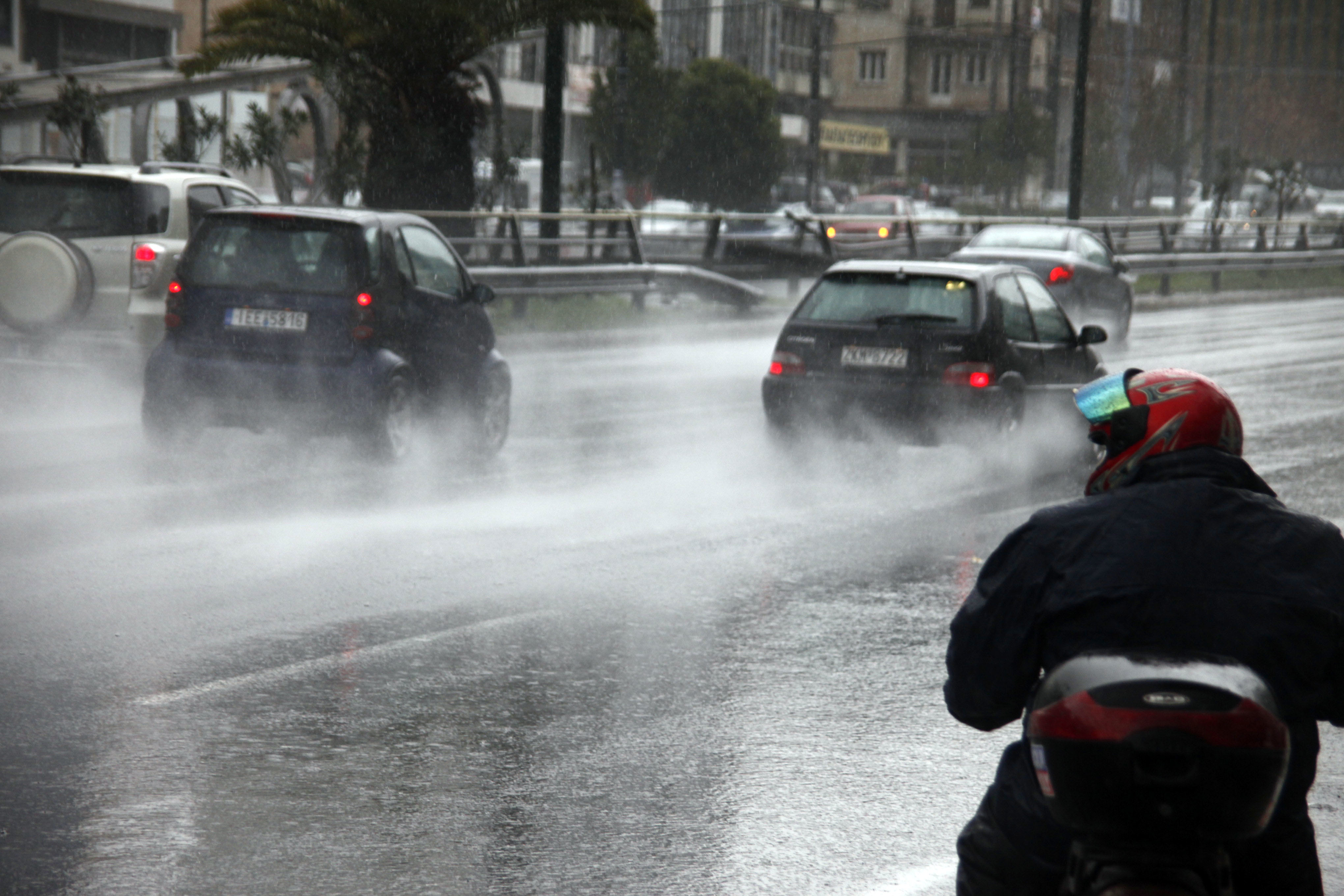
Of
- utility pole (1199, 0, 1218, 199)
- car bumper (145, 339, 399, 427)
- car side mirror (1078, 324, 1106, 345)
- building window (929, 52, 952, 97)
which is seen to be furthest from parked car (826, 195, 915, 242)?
building window (929, 52, 952, 97)

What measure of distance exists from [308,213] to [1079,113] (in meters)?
28.3

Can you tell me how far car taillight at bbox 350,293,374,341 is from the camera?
10586 millimetres

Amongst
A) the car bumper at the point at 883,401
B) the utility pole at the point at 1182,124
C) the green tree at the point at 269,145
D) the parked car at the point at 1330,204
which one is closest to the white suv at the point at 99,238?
the car bumper at the point at 883,401

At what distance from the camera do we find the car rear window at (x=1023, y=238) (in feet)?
79.9

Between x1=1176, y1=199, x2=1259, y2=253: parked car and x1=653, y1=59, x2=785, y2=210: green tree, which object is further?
x1=653, y1=59, x2=785, y2=210: green tree

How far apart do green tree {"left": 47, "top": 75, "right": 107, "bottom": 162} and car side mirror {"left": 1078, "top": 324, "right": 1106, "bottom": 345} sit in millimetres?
16238

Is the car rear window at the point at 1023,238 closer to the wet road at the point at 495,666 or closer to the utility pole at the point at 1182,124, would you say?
the wet road at the point at 495,666

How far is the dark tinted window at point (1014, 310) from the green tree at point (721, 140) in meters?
40.3

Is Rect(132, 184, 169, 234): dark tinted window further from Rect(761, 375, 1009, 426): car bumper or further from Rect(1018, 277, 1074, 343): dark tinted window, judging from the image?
Rect(1018, 277, 1074, 343): dark tinted window

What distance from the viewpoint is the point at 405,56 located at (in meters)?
21.0

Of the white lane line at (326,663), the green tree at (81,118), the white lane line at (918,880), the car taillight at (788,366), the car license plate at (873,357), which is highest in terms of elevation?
the green tree at (81,118)

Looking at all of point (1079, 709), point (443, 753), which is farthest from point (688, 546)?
point (1079, 709)

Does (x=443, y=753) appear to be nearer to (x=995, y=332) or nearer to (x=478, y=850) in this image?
(x=478, y=850)

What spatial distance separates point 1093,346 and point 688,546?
45.4 ft
